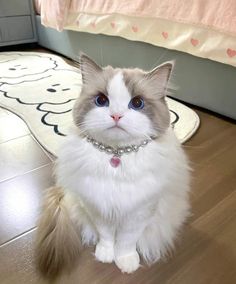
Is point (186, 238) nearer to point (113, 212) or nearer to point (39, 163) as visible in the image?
point (113, 212)

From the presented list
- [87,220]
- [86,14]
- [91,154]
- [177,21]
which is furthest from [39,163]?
[86,14]

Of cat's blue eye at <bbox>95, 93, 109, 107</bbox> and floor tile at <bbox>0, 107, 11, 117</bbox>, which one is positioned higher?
cat's blue eye at <bbox>95, 93, 109, 107</bbox>

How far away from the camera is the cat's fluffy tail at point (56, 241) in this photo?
0.76 meters

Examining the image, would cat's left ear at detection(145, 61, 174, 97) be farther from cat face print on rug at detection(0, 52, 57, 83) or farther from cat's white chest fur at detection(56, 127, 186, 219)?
cat face print on rug at detection(0, 52, 57, 83)

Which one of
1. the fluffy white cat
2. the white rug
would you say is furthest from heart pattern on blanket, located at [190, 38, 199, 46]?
the fluffy white cat

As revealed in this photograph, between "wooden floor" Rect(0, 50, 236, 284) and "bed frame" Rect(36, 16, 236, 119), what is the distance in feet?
0.60

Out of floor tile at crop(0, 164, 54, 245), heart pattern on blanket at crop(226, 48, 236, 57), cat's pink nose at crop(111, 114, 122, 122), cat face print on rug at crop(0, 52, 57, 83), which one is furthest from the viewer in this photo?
cat face print on rug at crop(0, 52, 57, 83)

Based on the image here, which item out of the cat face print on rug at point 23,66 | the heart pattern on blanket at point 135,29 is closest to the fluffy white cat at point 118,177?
the heart pattern on blanket at point 135,29

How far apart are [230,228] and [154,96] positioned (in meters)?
0.53

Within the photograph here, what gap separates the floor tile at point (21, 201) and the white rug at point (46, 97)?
16 centimetres

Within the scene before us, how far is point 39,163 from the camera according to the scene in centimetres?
125

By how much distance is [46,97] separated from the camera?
184cm

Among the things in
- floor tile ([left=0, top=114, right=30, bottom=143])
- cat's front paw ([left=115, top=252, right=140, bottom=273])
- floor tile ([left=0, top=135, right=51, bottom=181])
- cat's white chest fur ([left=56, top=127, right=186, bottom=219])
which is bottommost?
floor tile ([left=0, top=114, right=30, bottom=143])

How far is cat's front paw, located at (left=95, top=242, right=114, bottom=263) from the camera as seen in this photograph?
2.68ft
